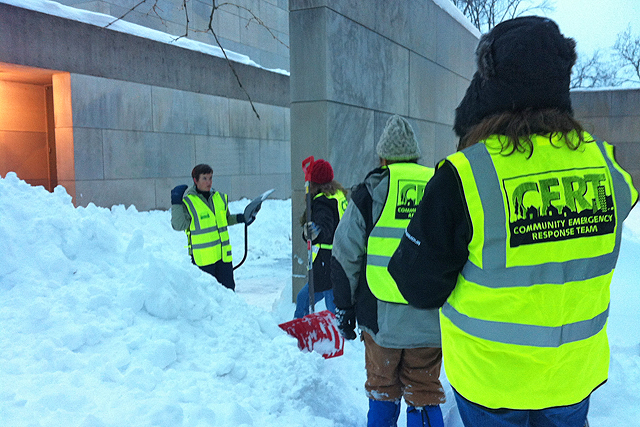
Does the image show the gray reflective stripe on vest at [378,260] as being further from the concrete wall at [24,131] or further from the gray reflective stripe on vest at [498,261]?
the concrete wall at [24,131]

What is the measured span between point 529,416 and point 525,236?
0.61 metres

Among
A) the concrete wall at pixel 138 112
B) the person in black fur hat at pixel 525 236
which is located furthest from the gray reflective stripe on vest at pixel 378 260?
the concrete wall at pixel 138 112

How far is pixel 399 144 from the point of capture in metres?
2.87

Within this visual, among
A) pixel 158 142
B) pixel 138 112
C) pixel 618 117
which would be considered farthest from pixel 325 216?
pixel 618 117

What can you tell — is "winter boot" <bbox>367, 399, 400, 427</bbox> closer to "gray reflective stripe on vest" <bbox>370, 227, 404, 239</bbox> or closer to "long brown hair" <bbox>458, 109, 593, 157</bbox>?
"gray reflective stripe on vest" <bbox>370, 227, 404, 239</bbox>

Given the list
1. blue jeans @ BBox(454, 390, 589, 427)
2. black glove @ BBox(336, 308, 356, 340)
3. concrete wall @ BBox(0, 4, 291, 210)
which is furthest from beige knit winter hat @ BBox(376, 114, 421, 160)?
concrete wall @ BBox(0, 4, 291, 210)

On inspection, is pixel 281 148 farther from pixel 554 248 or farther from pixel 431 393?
pixel 554 248

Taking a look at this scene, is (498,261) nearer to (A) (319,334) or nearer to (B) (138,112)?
(A) (319,334)

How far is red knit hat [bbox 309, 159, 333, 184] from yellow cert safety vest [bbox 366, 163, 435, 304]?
1.91m

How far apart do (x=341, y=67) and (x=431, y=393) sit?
400 centimetres

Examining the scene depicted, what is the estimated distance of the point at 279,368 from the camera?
11.5 feet

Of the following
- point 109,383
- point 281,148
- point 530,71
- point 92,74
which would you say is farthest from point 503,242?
point 281,148

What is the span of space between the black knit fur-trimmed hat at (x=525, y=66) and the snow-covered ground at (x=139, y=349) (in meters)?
2.10

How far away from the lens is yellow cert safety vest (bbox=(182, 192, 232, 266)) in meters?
5.32
